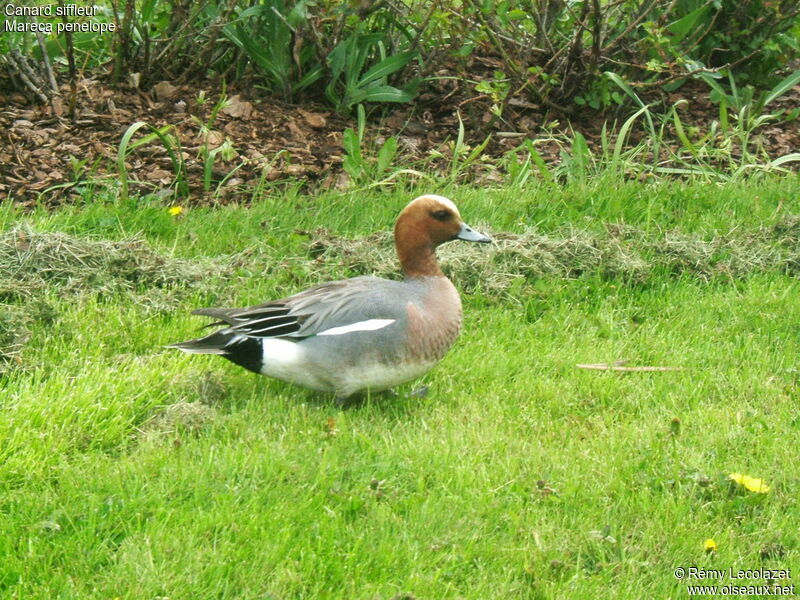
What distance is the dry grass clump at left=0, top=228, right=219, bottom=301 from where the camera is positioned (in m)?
5.11

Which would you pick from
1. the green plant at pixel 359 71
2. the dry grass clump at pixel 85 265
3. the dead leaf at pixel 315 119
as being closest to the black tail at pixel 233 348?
the dry grass clump at pixel 85 265

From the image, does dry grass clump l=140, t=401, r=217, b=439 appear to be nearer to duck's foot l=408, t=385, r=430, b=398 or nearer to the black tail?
the black tail

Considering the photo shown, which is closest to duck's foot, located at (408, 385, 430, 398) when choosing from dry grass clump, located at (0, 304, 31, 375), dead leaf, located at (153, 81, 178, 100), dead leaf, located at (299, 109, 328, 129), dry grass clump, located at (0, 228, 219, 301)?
dry grass clump, located at (0, 228, 219, 301)

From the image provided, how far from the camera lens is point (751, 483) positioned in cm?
366

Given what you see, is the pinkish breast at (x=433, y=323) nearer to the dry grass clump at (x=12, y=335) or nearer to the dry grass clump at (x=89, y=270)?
the dry grass clump at (x=89, y=270)

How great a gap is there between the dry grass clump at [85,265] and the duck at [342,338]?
3.32 feet

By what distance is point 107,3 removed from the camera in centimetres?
761

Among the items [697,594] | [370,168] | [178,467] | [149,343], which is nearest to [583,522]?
[697,594]

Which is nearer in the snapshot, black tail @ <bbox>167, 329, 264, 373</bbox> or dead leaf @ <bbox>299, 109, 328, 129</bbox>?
black tail @ <bbox>167, 329, 264, 373</bbox>

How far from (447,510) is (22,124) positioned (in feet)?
14.9

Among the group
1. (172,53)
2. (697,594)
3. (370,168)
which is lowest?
(697,594)

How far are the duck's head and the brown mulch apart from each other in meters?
2.17

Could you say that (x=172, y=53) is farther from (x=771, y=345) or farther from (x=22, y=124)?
(x=771, y=345)

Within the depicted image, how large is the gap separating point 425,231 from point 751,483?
169cm
